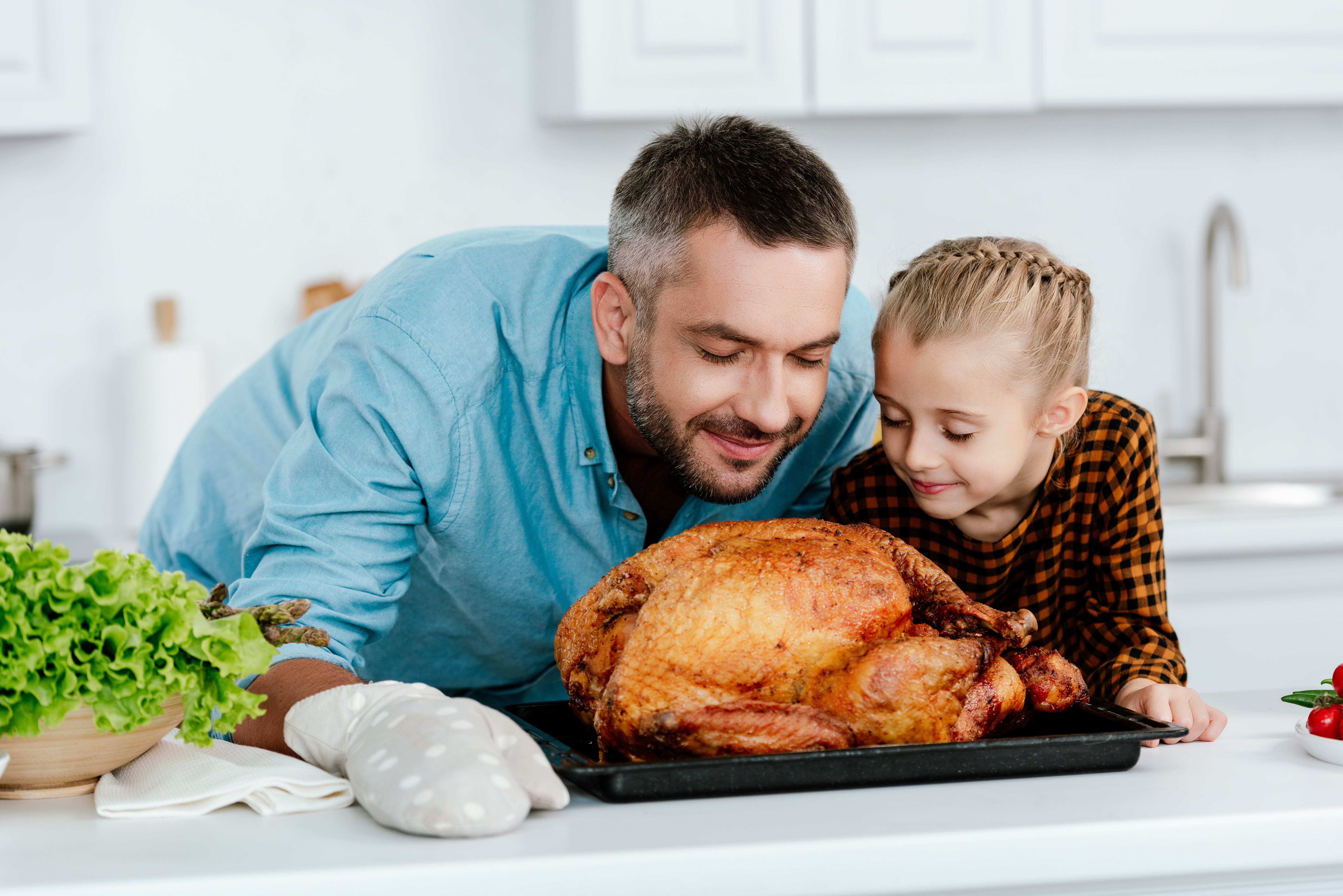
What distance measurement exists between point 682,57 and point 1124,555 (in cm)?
142

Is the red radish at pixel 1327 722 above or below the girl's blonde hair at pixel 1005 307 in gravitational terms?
below

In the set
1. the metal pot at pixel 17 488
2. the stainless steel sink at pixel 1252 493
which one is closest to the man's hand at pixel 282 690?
the metal pot at pixel 17 488

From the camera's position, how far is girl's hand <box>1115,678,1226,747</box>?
97cm

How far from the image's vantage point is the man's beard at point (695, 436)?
122 cm

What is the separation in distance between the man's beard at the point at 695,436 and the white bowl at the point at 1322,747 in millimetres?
506

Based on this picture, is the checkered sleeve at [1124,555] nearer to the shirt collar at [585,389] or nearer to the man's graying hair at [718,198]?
the man's graying hair at [718,198]

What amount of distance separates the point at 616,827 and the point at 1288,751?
1.68 ft

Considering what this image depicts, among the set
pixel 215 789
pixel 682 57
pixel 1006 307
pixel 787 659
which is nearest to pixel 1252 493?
pixel 682 57

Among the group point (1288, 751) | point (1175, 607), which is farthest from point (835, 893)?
point (1175, 607)

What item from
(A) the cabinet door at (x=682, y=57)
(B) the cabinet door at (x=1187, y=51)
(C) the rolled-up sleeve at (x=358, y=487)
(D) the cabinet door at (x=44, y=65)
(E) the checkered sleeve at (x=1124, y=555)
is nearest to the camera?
(C) the rolled-up sleeve at (x=358, y=487)

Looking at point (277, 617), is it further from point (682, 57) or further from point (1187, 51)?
point (1187, 51)

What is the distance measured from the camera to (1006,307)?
1283mm

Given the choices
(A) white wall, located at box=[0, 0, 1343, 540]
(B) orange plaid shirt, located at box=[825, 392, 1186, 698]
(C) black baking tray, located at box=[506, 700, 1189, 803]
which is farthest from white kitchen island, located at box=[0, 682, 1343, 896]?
(A) white wall, located at box=[0, 0, 1343, 540]

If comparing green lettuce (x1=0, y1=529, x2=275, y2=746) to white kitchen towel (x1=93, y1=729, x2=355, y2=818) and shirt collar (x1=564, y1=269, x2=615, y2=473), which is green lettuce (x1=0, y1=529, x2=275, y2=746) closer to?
white kitchen towel (x1=93, y1=729, x2=355, y2=818)
